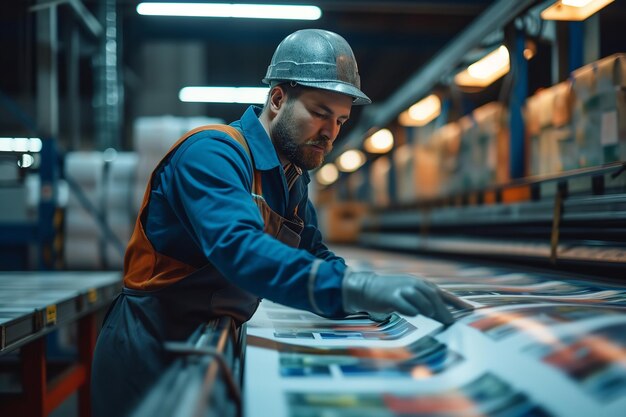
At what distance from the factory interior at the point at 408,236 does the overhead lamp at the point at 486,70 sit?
2cm

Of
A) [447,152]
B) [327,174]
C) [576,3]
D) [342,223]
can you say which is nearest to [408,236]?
[447,152]

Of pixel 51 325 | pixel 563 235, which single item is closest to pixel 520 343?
pixel 563 235

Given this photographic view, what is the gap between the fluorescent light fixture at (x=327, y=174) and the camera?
12759mm

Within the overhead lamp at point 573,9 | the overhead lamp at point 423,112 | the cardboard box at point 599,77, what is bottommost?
the cardboard box at point 599,77

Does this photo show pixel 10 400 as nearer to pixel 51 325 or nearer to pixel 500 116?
pixel 51 325

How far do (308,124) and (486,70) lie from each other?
2494 mm

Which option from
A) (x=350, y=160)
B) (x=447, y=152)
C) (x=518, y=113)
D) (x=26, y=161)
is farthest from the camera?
(x=350, y=160)

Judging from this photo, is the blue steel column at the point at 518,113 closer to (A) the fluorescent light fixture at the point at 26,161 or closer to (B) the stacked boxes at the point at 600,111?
(B) the stacked boxes at the point at 600,111

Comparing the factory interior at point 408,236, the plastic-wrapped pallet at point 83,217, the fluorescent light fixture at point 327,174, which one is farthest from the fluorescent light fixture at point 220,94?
the plastic-wrapped pallet at point 83,217

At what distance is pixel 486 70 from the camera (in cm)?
403

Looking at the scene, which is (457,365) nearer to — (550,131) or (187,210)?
(187,210)

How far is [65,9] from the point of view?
6.70m

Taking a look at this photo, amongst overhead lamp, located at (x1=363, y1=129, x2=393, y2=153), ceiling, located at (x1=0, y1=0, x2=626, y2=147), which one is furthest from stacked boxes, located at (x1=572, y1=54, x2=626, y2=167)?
overhead lamp, located at (x1=363, y1=129, x2=393, y2=153)

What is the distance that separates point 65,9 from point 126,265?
563cm
